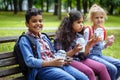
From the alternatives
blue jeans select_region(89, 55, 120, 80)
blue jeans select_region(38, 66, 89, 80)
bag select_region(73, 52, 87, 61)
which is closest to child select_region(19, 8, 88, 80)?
blue jeans select_region(38, 66, 89, 80)

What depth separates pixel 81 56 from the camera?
5113 mm

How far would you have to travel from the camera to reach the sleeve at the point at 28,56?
168 inches

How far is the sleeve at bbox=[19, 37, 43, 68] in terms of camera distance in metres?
4.26

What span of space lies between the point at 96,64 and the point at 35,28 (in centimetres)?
111

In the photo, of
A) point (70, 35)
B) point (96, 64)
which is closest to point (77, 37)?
point (70, 35)

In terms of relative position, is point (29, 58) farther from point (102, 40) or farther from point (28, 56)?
point (102, 40)

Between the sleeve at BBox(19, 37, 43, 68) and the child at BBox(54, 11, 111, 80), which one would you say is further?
the child at BBox(54, 11, 111, 80)

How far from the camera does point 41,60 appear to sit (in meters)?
4.31

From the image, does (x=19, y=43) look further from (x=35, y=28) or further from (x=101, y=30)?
(x=101, y=30)

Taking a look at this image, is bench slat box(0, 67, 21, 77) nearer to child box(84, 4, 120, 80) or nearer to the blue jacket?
the blue jacket

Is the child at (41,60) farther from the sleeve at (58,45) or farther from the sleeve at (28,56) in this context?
the sleeve at (58,45)

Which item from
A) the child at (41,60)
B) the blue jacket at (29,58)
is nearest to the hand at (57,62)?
the child at (41,60)

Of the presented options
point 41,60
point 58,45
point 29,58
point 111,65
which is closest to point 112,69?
point 111,65

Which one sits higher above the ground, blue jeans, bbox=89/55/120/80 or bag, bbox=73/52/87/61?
bag, bbox=73/52/87/61
